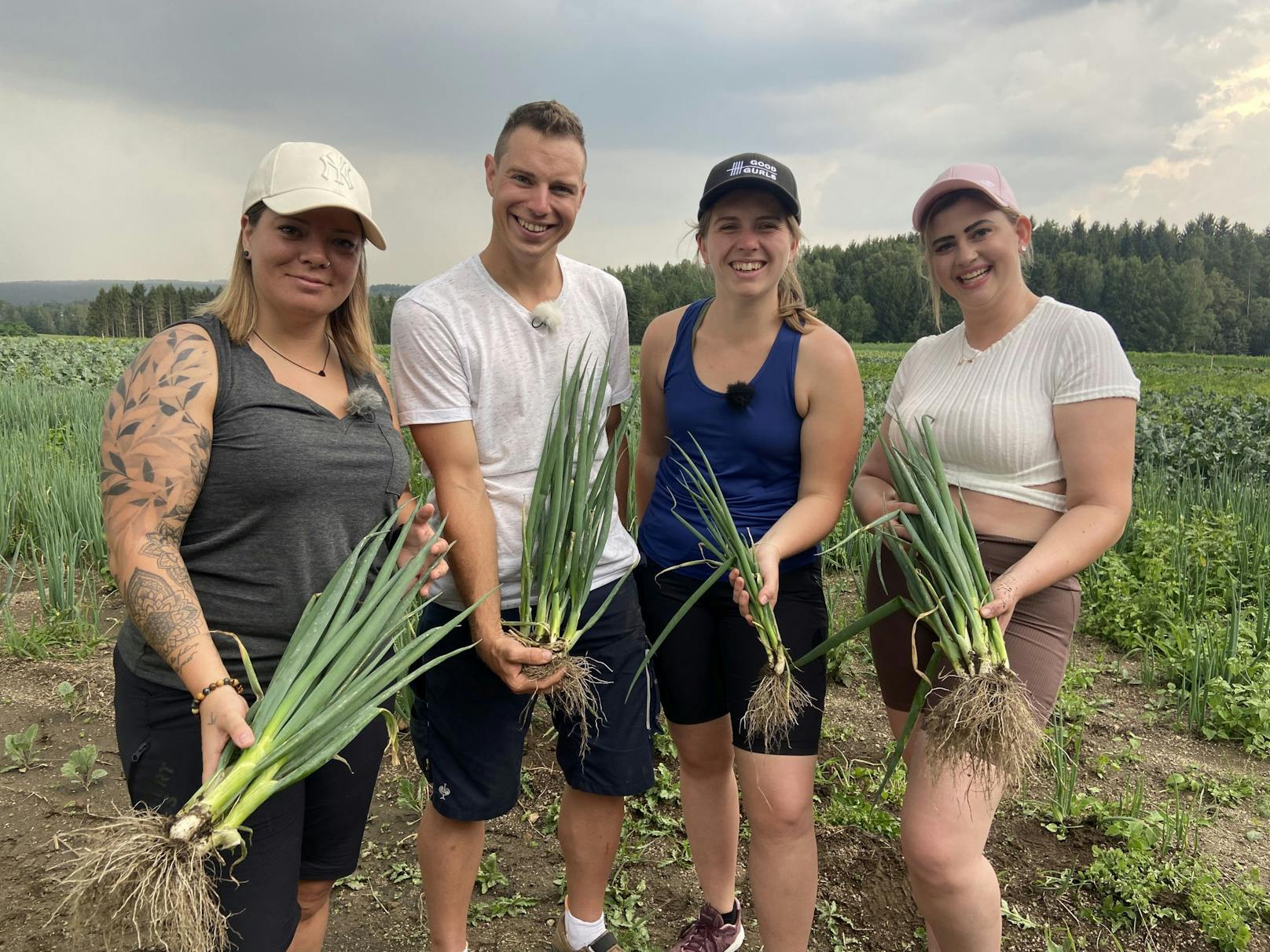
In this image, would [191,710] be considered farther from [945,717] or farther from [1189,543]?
[1189,543]

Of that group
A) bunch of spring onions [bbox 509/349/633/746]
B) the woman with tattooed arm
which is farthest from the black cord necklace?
bunch of spring onions [bbox 509/349/633/746]

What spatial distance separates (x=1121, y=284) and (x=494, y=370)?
207 feet

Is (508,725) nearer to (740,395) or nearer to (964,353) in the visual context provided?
(740,395)

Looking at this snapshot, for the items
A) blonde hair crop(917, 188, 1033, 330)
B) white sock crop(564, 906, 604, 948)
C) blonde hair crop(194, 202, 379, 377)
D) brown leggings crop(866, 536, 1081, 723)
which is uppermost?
blonde hair crop(917, 188, 1033, 330)

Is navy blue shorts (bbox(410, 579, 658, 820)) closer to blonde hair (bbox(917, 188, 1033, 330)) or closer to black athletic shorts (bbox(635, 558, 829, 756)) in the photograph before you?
black athletic shorts (bbox(635, 558, 829, 756))

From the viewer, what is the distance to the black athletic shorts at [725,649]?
190cm

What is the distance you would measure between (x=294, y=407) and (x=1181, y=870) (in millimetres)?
2728

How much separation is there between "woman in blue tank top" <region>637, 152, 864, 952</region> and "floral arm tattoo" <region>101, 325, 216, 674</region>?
111 cm

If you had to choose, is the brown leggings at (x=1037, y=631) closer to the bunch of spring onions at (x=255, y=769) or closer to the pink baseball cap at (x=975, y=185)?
the pink baseball cap at (x=975, y=185)

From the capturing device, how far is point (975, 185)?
1.78 meters

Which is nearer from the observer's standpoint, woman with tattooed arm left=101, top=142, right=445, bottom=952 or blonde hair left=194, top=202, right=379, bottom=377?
woman with tattooed arm left=101, top=142, right=445, bottom=952

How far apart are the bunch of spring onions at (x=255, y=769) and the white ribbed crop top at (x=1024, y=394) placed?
1.22 metres

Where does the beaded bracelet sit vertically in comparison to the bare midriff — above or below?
below

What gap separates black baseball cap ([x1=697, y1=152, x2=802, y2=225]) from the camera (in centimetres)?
183
